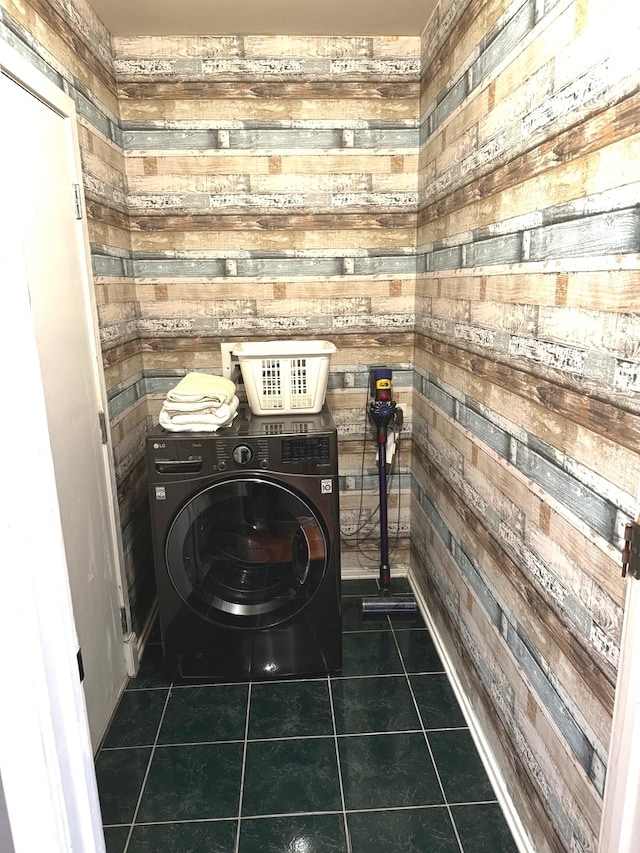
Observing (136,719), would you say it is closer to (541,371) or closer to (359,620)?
(359,620)

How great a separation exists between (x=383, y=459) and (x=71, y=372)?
147 cm

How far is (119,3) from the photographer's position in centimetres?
220

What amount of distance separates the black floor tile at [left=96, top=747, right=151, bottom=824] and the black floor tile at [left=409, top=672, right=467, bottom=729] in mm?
1015

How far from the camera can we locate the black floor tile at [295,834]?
1.66 meters

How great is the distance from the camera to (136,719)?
218 cm

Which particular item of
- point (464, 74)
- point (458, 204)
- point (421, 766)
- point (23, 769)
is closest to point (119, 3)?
point (464, 74)

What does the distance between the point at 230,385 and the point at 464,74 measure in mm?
1410

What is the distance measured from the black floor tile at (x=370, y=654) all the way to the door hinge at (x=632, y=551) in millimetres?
1598

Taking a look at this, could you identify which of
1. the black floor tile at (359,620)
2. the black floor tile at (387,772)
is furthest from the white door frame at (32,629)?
the black floor tile at (359,620)

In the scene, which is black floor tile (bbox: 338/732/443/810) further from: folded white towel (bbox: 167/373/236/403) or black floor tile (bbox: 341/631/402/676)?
folded white towel (bbox: 167/373/236/403)

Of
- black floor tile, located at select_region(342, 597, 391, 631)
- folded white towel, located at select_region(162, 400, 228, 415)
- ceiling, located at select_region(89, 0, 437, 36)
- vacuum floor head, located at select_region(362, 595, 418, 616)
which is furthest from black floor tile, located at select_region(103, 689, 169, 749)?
ceiling, located at select_region(89, 0, 437, 36)

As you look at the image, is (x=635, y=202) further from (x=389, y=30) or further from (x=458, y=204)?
(x=389, y=30)

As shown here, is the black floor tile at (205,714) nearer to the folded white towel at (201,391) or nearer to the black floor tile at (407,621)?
the black floor tile at (407,621)

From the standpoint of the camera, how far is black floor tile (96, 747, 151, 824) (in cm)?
179
